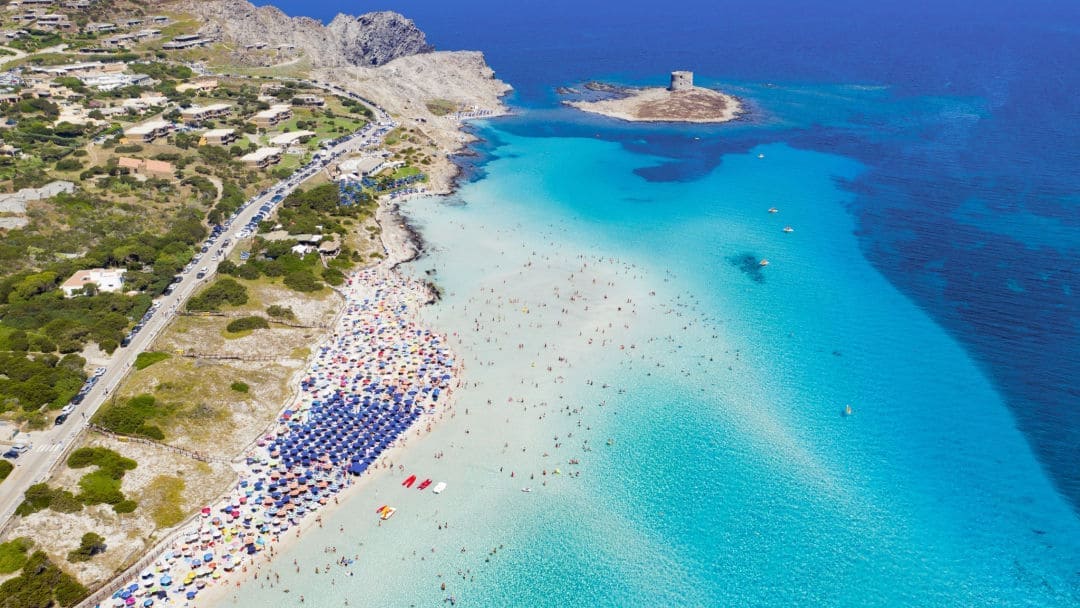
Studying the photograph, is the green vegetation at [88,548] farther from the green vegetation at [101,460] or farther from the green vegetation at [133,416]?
the green vegetation at [133,416]

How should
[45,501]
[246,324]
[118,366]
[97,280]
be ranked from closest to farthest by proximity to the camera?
[45,501]
[118,366]
[246,324]
[97,280]

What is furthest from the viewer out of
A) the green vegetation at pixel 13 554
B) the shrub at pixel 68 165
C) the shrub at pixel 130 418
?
the shrub at pixel 68 165

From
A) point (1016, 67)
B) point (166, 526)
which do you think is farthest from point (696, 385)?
point (1016, 67)

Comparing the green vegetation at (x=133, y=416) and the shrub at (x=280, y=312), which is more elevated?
the shrub at (x=280, y=312)

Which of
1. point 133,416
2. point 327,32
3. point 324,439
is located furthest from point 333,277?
point 327,32

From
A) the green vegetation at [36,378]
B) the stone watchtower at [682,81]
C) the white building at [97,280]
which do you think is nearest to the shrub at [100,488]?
the green vegetation at [36,378]

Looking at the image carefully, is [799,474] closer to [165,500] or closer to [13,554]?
[165,500]
